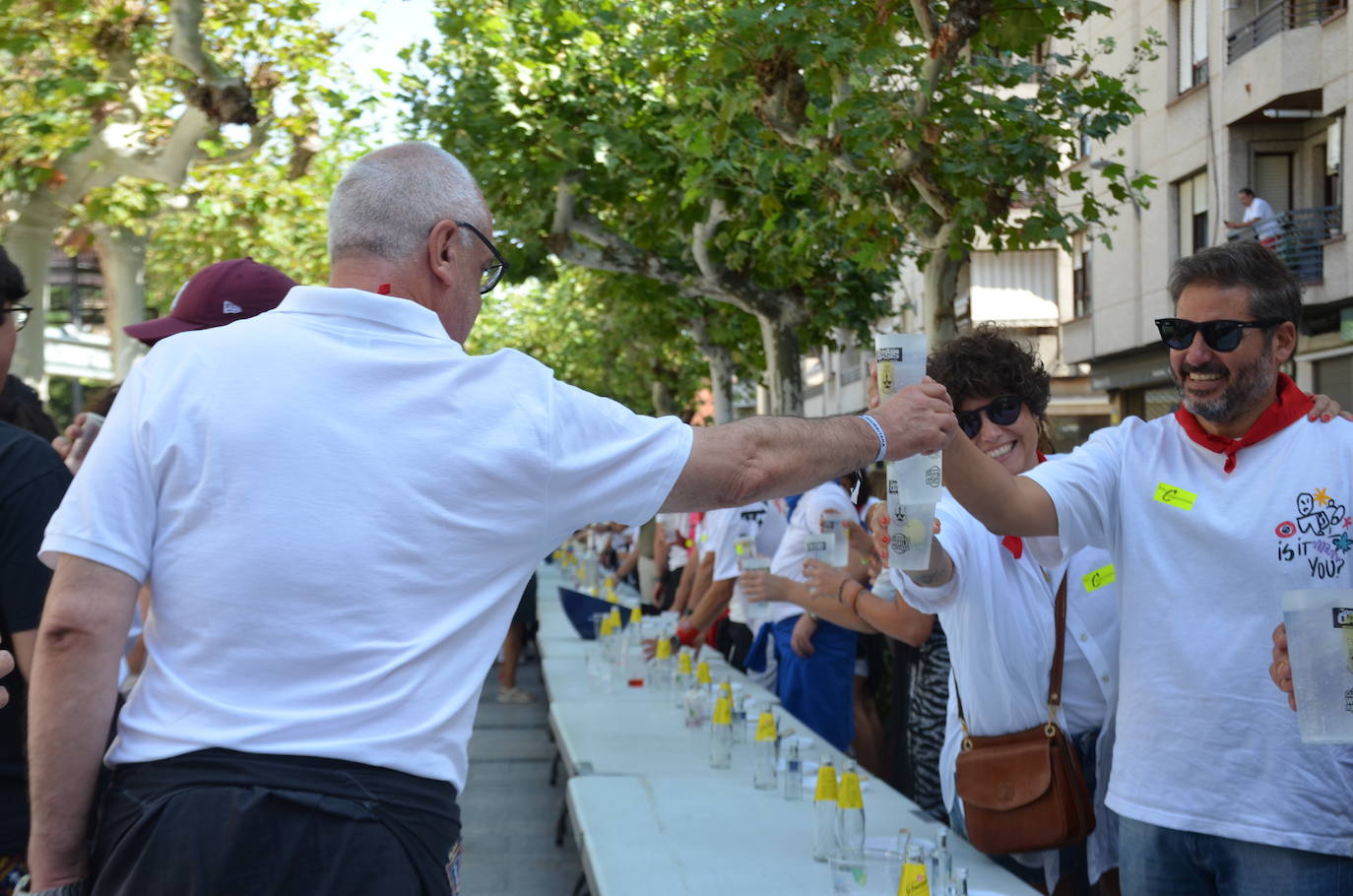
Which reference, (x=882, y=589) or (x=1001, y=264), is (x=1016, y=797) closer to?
(x=882, y=589)

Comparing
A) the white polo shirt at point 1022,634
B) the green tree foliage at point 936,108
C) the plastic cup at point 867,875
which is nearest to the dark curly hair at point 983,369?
the white polo shirt at point 1022,634

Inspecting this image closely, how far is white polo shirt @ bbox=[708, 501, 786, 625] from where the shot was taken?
8.67 m

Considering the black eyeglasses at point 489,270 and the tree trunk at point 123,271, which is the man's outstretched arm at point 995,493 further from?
the tree trunk at point 123,271

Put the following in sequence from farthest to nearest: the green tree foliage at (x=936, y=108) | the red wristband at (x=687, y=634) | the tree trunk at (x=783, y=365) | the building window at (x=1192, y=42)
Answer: the building window at (x=1192, y=42) → the tree trunk at (x=783, y=365) → the red wristband at (x=687, y=634) → the green tree foliage at (x=936, y=108)

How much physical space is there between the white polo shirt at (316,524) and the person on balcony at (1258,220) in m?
16.4

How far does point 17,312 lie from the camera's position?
2.83 metres

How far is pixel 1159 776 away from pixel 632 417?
1.46 m

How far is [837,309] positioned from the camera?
48.8ft

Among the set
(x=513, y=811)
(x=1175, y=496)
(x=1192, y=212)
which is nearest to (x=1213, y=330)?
(x=1175, y=496)

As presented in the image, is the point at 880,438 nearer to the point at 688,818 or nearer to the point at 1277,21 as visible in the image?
the point at 688,818

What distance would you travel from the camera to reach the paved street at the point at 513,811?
23.1ft

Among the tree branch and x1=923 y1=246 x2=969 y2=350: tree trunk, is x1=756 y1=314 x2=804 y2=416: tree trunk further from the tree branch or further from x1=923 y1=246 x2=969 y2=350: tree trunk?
the tree branch

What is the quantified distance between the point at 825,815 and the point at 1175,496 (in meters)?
1.40

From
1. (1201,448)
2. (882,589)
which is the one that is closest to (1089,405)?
(882,589)
